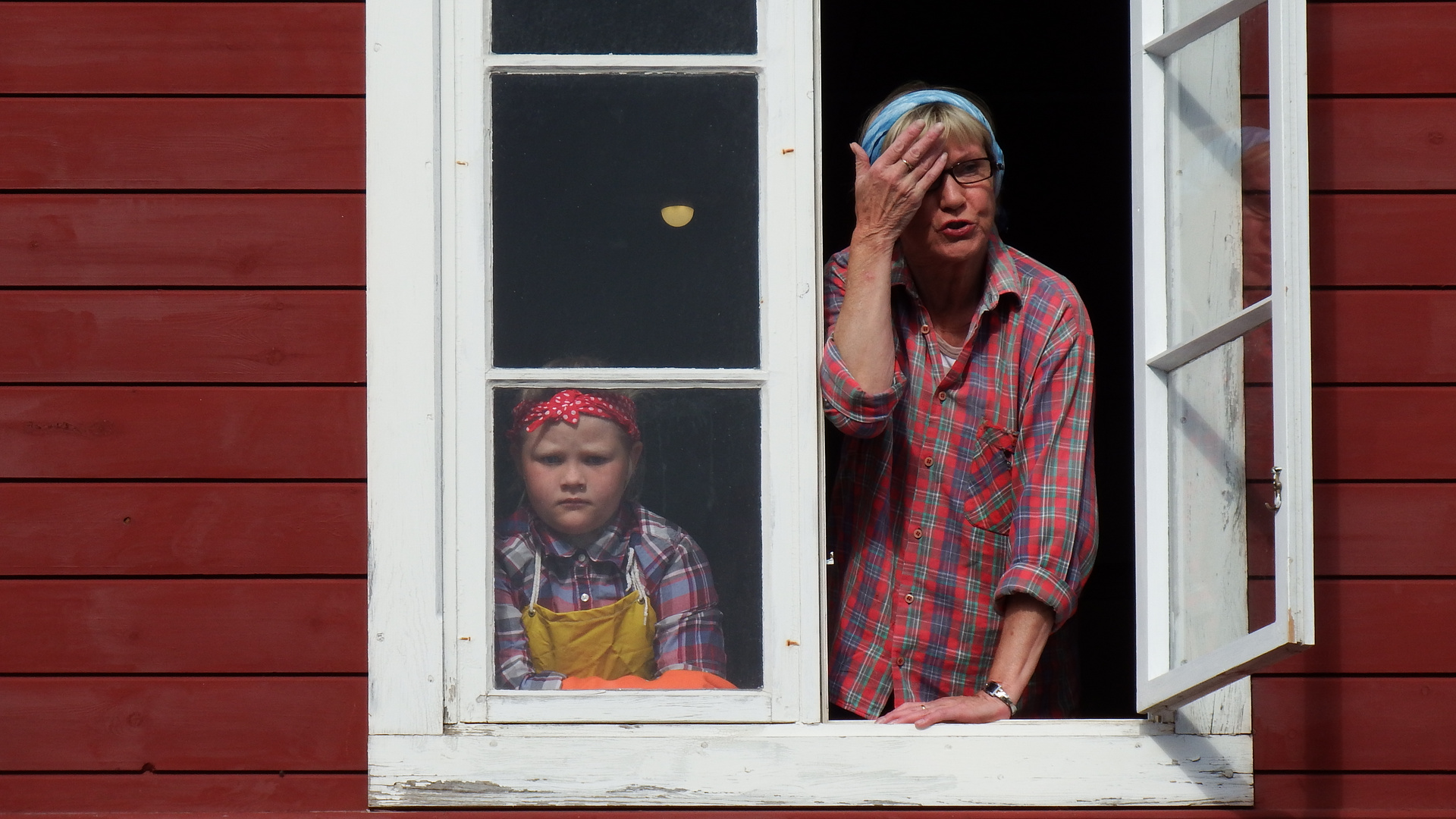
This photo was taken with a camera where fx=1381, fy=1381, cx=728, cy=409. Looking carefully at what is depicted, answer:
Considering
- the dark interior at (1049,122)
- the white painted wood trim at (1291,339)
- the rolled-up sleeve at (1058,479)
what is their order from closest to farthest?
the white painted wood trim at (1291,339)
the rolled-up sleeve at (1058,479)
the dark interior at (1049,122)

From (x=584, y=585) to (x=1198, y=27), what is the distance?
117 cm

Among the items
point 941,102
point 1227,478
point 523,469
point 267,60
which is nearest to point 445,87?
point 267,60

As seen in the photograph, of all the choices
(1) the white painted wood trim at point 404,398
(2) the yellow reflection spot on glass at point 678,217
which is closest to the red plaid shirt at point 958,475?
(2) the yellow reflection spot on glass at point 678,217

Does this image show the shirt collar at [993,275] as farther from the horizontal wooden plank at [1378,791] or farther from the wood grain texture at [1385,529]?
the horizontal wooden plank at [1378,791]

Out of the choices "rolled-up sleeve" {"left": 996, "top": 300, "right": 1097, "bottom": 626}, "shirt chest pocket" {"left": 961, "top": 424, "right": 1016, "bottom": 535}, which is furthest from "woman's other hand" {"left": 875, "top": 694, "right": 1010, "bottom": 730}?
"shirt chest pocket" {"left": 961, "top": 424, "right": 1016, "bottom": 535}

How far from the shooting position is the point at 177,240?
206cm

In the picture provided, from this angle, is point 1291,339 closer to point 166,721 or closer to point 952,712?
point 952,712

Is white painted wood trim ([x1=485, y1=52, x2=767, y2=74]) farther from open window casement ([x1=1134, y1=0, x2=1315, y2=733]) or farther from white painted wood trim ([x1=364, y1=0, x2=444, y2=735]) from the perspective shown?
open window casement ([x1=1134, y1=0, x2=1315, y2=733])

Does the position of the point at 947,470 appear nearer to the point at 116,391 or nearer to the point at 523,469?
the point at 523,469

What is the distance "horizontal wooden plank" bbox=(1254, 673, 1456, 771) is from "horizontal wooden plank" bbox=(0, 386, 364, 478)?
1.48 metres

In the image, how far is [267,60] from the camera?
207 cm

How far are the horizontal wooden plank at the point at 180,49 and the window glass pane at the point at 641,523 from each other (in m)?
0.57

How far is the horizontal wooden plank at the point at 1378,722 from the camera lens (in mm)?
2053

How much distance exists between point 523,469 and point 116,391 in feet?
2.02
